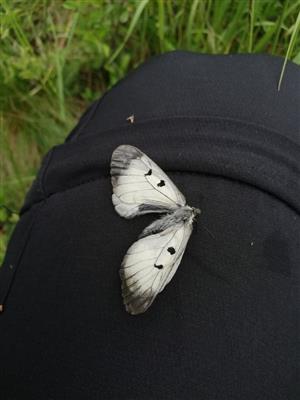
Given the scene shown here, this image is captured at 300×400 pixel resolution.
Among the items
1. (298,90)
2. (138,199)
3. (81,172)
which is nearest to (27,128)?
(81,172)

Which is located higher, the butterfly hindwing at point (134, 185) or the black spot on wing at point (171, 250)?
the butterfly hindwing at point (134, 185)

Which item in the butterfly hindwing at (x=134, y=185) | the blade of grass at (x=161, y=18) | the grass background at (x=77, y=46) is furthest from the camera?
the grass background at (x=77, y=46)

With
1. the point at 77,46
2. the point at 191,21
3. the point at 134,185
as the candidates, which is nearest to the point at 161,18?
the point at 191,21

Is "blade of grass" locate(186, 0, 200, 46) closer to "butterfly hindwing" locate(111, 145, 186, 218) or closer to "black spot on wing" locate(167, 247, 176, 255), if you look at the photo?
"butterfly hindwing" locate(111, 145, 186, 218)

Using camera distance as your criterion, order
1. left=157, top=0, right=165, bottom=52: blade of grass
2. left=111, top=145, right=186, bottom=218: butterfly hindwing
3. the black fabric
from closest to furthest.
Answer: the black fabric, left=111, top=145, right=186, bottom=218: butterfly hindwing, left=157, top=0, right=165, bottom=52: blade of grass

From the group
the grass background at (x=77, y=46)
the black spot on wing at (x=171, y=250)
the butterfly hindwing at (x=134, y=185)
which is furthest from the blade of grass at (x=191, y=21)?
the black spot on wing at (x=171, y=250)

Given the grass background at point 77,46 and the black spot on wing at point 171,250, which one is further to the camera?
the grass background at point 77,46

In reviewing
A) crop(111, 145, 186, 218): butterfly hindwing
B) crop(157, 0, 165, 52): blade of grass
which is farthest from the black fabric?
crop(157, 0, 165, 52): blade of grass

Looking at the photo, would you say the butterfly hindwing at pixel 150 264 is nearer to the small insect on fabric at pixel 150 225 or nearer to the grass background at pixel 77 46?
the small insect on fabric at pixel 150 225
